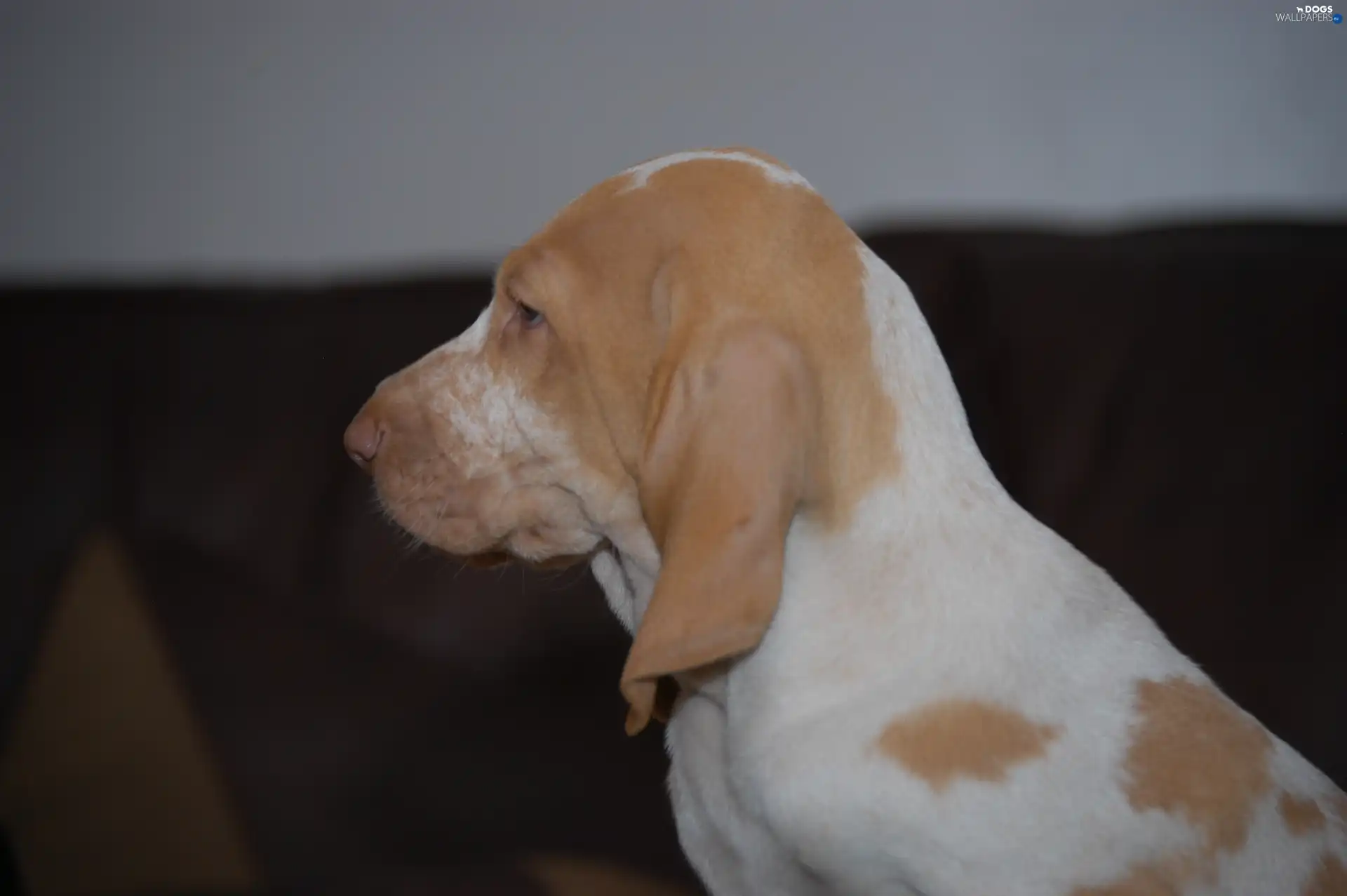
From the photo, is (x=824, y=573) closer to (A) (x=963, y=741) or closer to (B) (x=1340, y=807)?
(A) (x=963, y=741)

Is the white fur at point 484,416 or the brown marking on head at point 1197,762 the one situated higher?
the white fur at point 484,416

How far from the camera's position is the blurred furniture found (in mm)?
1426

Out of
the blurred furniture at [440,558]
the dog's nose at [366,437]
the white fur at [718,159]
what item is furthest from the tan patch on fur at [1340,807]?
the dog's nose at [366,437]

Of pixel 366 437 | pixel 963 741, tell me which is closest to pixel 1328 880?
pixel 963 741

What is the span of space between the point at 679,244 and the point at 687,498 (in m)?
0.20

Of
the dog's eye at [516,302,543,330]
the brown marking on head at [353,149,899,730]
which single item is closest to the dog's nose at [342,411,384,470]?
the brown marking on head at [353,149,899,730]

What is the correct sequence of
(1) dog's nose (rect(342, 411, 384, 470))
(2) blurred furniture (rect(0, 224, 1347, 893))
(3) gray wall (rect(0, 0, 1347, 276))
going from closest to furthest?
(1) dog's nose (rect(342, 411, 384, 470)) < (2) blurred furniture (rect(0, 224, 1347, 893)) < (3) gray wall (rect(0, 0, 1347, 276))

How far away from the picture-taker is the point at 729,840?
1018 millimetres

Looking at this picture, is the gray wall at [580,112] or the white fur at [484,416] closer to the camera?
the white fur at [484,416]

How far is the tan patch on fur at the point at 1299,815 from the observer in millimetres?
926

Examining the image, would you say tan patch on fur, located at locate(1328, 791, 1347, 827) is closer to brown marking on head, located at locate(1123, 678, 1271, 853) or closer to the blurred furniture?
brown marking on head, located at locate(1123, 678, 1271, 853)

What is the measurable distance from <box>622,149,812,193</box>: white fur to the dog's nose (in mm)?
283

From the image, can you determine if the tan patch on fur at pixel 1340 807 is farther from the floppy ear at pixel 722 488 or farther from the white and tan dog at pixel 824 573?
the floppy ear at pixel 722 488

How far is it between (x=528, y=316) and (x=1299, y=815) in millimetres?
669
